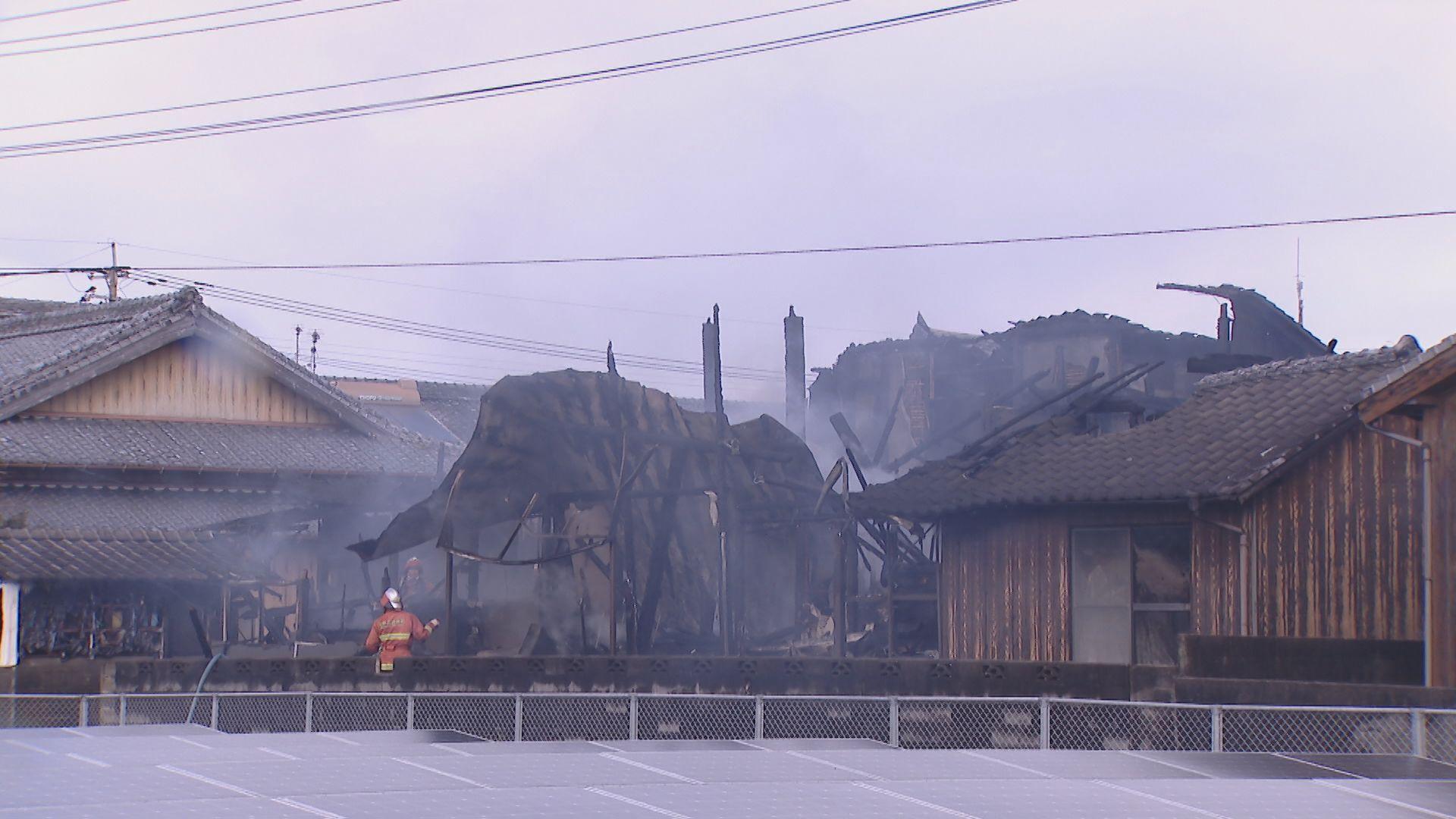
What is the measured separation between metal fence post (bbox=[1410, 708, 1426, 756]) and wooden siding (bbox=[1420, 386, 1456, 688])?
134 inches

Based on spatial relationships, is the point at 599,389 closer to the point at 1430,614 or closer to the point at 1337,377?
the point at 1337,377

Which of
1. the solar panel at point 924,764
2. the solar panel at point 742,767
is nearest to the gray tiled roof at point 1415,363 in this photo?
the solar panel at point 924,764

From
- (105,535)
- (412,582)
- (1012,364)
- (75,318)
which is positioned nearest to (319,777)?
(412,582)

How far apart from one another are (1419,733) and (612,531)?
33.8 ft

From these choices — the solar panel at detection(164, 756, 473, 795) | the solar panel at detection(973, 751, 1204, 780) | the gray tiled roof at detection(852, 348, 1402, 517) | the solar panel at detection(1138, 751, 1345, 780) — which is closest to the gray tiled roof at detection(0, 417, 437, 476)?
the gray tiled roof at detection(852, 348, 1402, 517)

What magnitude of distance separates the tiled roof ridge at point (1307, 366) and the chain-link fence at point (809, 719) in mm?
7921

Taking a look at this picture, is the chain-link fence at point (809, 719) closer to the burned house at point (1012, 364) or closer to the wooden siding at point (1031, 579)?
the wooden siding at point (1031, 579)

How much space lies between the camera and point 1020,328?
1315 inches

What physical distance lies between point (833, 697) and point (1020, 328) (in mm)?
21163

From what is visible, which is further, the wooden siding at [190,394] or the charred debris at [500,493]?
the wooden siding at [190,394]

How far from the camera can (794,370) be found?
37.0 m

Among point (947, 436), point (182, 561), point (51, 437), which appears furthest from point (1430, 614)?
point (51, 437)

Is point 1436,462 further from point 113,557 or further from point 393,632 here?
point 113,557

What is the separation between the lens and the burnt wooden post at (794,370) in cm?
3678
